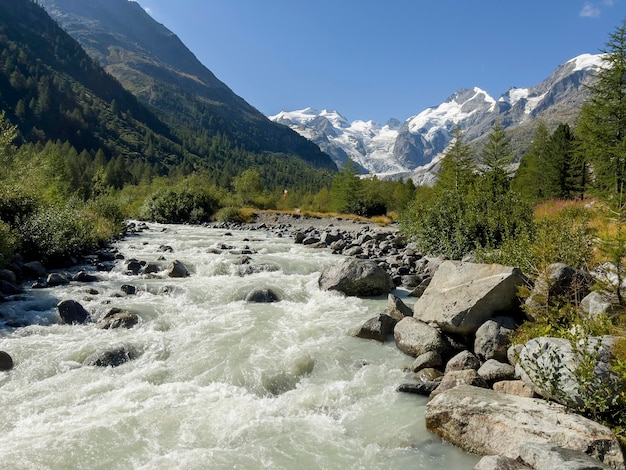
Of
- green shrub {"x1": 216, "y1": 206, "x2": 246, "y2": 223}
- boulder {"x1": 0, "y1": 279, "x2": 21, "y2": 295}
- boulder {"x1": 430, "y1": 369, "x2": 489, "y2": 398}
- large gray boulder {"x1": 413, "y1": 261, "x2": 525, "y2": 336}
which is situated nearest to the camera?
boulder {"x1": 430, "y1": 369, "x2": 489, "y2": 398}

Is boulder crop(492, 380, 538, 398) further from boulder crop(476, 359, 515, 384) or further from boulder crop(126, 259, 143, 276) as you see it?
boulder crop(126, 259, 143, 276)

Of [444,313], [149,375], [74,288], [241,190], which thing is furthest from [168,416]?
[241,190]

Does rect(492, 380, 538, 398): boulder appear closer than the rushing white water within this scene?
No

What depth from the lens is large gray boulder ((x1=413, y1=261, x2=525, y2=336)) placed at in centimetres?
940

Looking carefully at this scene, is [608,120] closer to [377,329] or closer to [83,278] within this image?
[377,329]

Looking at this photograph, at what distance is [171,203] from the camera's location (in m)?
56.3

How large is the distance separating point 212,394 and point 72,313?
259 inches

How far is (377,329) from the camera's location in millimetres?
10547

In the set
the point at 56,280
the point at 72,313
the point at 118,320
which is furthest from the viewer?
the point at 56,280

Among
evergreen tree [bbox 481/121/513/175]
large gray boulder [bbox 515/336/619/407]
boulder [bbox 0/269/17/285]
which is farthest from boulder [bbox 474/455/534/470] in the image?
evergreen tree [bbox 481/121/513/175]

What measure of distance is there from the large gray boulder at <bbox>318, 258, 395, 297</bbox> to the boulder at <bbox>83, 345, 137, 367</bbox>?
773cm

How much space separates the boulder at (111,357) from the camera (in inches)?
344

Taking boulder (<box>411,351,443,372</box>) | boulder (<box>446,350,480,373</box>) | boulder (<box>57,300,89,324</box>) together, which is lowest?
boulder (<box>57,300,89,324</box>)

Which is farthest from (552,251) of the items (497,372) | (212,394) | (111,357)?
(111,357)
